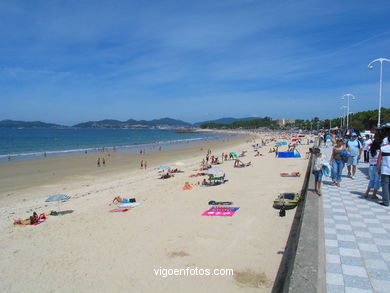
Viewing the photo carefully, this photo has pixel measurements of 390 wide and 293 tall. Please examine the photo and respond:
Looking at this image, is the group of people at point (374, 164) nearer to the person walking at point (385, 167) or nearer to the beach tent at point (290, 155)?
the person walking at point (385, 167)

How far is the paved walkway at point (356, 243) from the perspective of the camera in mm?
3141

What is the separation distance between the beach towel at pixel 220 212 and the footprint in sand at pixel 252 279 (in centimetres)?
305

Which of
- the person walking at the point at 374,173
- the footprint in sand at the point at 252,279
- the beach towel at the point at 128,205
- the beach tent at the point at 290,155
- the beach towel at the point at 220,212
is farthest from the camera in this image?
the beach tent at the point at 290,155

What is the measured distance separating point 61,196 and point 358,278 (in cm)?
1191

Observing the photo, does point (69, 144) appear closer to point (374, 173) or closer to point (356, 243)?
point (374, 173)

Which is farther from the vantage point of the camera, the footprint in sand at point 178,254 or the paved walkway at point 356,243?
the footprint in sand at point 178,254

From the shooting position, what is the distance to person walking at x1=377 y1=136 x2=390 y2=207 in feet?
18.4

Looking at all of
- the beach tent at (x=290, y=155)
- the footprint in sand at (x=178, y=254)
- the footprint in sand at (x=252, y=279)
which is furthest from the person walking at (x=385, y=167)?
the beach tent at (x=290, y=155)

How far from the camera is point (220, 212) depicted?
8.22 meters

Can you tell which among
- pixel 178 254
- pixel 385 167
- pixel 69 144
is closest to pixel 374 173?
Result: pixel 385 167

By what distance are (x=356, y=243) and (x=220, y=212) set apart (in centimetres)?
444

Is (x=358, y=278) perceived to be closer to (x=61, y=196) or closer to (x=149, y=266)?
(x=149, y=266)

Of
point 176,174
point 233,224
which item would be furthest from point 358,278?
point 176,174

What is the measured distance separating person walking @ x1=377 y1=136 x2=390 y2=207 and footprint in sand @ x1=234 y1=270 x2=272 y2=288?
3.26m
